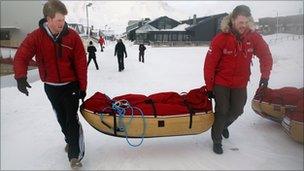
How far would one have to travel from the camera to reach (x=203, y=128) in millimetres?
4816

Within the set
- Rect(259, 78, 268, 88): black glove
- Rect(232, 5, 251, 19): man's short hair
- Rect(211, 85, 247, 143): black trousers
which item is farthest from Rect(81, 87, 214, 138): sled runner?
Rect(232, 5, 251, 19): man's short hair

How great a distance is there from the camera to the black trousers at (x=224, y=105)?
187 inches

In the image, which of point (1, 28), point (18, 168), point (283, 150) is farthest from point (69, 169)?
point (1, 28)

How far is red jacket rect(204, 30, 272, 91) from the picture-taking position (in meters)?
4.62

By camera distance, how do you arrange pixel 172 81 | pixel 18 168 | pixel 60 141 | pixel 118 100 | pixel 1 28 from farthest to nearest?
pixel 1 28 → pixel 172 81 → pixel 60 141 → pixel 118 100 → pixel 18 168

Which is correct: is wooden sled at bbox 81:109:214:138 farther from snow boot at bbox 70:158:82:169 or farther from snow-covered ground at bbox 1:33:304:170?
snow boot at bbox 70:158:82:169

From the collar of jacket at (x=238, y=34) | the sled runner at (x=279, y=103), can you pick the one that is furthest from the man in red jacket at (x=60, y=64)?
the sled runner at (x=279, y=103)

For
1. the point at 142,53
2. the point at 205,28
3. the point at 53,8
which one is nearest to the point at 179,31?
the point at 205,28

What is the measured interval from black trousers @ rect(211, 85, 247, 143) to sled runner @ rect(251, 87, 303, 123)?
0.80 m

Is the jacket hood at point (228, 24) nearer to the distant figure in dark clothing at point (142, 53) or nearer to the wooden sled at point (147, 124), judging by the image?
the wooden sled at point (147, 124)

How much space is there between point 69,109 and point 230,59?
213 centimetres

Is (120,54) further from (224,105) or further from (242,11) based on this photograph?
(242,11)

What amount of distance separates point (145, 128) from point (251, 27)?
1.90 m

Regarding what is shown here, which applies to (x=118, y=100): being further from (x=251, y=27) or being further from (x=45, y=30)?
(x=251, y=27)
